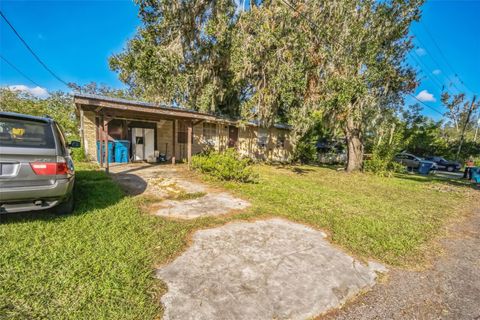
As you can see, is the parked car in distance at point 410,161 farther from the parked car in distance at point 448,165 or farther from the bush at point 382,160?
the bush at point 382,160

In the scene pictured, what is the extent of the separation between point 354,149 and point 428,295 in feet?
38.5

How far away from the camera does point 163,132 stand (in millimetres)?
11766

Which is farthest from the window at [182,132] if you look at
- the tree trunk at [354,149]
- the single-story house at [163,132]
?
the tree trunk at [354,149]

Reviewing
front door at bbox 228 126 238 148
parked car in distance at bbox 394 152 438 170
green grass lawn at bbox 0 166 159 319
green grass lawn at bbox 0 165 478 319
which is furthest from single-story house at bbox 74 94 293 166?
parked car in distance at bbox 394 152 438 170

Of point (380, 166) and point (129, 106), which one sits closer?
point (129, 106)

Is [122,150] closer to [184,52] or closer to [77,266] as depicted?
[184,52]

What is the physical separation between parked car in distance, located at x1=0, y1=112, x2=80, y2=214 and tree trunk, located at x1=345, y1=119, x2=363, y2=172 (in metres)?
13.1

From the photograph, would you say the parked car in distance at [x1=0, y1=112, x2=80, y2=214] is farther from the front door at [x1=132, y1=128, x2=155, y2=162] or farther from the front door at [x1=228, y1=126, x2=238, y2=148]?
the front door at [x1=228, y1=126, x2=238, y2=148]

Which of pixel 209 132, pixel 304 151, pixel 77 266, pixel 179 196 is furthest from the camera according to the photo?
pixel 304 151

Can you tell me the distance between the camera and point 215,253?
9.57 ft

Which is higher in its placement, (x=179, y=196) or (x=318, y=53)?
(x=318, y=53)

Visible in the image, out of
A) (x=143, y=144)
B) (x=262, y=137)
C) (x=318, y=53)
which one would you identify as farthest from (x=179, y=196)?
(x=262, y=137)

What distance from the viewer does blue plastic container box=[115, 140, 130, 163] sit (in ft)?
32.9

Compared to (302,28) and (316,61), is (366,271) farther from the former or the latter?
(302,28)
